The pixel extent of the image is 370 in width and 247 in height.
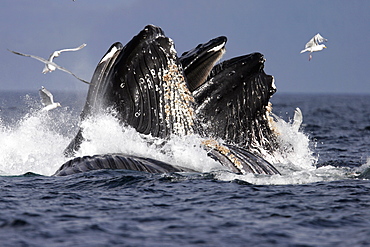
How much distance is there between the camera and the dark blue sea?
704cm

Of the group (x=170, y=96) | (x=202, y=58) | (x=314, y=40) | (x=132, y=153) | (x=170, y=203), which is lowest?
(x=170, y=203)

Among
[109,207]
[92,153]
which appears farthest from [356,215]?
[92,153]

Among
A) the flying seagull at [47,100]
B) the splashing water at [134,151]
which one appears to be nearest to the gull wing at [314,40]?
the splashing water at [134,151]

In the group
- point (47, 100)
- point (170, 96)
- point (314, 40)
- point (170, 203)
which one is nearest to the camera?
point (170, 203)

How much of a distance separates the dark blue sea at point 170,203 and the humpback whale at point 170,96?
0.88 ft

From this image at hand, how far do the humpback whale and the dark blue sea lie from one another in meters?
0.27

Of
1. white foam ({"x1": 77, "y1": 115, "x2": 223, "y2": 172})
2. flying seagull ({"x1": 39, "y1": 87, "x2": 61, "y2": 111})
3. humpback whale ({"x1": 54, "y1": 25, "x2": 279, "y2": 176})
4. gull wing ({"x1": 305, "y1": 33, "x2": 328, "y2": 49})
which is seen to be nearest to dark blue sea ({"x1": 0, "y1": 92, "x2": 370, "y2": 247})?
white foam ({"x1": 77, "y1": 115, "x2": 223, "y2": 172})

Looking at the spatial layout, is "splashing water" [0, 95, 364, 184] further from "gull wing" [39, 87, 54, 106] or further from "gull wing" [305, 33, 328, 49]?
"gull wing" [305, 33, 328, 49]

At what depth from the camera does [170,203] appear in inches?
336

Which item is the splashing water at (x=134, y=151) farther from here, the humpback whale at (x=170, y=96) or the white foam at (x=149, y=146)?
the humpback whale at (x=170, y=96)

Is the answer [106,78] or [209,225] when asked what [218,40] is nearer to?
[106,78]

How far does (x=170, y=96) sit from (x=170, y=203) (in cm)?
302

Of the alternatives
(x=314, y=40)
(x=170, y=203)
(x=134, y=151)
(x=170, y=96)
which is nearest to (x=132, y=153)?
(x=134, y=151)

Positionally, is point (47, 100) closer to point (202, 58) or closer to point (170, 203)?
point (202, 58)
